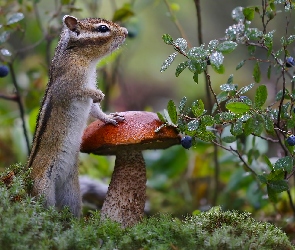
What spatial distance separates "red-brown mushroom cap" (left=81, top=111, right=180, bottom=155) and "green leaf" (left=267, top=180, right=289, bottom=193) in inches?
23.9

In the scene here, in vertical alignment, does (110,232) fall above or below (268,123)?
below

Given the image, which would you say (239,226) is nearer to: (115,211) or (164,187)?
(115,211)

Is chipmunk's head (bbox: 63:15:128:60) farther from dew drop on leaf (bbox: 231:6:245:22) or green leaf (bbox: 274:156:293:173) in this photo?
green leaf (bbox: 274:156:293:173)

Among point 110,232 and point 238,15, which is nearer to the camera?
point 110,232

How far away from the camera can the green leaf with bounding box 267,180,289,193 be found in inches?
113

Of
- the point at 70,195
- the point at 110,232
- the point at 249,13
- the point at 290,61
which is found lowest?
the point at 110,232

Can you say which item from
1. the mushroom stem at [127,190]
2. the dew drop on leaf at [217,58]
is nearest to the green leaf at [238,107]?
the dew drop on leaf at [217,58]

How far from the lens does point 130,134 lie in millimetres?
2854

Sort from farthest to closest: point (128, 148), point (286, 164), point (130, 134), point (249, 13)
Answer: point (128, 148)
point (249, 13)
point (130, 134)
point (286, 164)

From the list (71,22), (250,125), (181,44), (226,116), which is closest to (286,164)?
(250,125)

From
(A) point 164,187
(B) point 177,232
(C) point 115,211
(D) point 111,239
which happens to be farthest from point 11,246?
(A) point 164,187

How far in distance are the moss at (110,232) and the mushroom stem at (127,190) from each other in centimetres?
38

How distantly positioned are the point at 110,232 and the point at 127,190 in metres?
0.71

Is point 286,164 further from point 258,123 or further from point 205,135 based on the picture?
point 205,135
